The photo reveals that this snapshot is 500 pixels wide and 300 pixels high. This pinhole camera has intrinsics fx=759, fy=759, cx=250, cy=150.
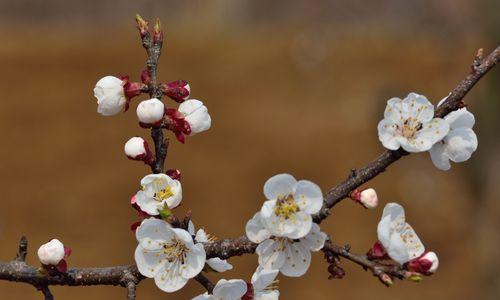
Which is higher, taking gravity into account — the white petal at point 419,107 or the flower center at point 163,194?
the white petal at point 419,107

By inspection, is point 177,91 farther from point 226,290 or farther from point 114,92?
point 226,290

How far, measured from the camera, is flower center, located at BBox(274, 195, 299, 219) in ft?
3.26

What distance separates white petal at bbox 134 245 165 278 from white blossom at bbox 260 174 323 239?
19cm

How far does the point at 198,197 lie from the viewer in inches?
142

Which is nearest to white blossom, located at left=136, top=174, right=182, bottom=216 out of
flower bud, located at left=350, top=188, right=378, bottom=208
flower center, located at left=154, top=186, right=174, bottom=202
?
flower center, located at left=154, top=186, right=174, bottom=202

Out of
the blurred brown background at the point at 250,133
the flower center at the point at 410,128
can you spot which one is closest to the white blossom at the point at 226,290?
the flower center at the point at 410,128

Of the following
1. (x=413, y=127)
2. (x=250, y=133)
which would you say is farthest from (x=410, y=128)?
(x=250, y=133)

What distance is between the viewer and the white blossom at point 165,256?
1.05m

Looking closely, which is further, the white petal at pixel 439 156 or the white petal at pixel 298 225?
the white petal at pixel 439 156

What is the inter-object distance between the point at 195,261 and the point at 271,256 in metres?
0.11

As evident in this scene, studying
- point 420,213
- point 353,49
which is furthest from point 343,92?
point 420,213

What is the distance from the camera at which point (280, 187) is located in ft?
3.40

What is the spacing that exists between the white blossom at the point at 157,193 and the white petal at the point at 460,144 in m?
0.39

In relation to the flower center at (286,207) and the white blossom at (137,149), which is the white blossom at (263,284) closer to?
the flower center at (286,207)
